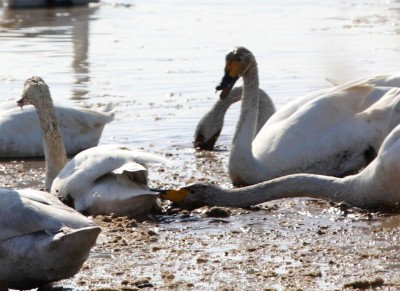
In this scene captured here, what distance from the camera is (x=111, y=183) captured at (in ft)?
26.9

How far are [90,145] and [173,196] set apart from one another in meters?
2.78

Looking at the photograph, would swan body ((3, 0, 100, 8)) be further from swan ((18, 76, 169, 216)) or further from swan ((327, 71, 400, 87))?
swan ((18, 76, 169, 216))

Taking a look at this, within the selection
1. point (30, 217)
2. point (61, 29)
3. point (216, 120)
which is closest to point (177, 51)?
point (61, 29)

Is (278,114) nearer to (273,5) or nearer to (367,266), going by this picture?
(367,266)

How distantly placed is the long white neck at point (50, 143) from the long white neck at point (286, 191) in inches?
48.2

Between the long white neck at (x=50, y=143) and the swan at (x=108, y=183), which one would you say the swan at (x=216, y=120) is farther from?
the swan at (x=108, y=183)

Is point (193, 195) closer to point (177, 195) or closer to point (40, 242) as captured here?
point (177, 195)

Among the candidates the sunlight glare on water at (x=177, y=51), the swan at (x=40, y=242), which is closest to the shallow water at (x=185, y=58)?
the sunlight glare on water at (x=177, y=51)

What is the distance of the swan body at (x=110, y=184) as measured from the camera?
26.6ft

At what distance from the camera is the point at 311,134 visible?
31.4 ft

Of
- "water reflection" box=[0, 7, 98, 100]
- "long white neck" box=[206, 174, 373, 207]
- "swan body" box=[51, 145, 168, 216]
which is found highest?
"swan body" box=[51, 145, 168, 216]

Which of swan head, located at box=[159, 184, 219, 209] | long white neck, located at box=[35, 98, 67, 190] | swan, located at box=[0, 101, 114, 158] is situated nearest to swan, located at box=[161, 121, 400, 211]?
swan head, located at box=[159, 184, 219, 209]

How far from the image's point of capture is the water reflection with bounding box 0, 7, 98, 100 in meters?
15.5

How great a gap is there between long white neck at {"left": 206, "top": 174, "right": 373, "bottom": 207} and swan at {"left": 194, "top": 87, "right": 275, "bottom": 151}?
268cm
